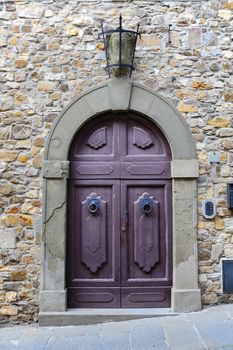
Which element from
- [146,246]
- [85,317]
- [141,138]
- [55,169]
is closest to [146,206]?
[146,246]

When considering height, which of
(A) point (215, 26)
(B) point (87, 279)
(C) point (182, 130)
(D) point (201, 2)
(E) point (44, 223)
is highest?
(D) point (201, 2)

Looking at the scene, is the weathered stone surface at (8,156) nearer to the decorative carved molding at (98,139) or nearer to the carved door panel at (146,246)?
the decorative carved molding at (98,139)

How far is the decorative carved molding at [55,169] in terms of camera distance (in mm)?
4980

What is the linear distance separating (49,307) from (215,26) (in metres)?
4.19

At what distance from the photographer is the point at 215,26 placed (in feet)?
17.3

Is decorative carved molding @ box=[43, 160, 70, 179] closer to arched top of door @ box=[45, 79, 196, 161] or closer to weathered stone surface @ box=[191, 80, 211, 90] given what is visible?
arched top of door @ box=[45, 79, 196, 161]

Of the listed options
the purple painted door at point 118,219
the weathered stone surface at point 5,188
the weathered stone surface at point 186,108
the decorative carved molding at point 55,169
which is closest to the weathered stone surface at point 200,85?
the weathered stone surface at point 186,108

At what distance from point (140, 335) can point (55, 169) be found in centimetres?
219

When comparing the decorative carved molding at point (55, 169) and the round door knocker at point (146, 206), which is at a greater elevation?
the decorative carved molding at point (55, 169)

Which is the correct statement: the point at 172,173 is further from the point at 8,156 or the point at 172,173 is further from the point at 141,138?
the point at 8,156

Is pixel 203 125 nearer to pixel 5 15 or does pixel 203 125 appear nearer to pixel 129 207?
pixel 129 207

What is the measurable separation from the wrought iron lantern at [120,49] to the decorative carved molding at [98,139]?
0.75 metres

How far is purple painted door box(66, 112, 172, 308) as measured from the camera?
5.01 meters

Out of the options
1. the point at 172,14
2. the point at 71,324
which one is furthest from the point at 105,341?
the point at 172,14
